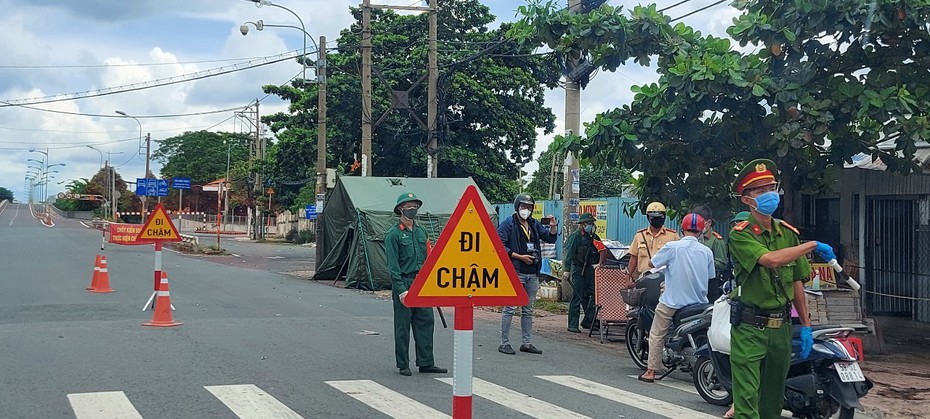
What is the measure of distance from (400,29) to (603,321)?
82.3 feet

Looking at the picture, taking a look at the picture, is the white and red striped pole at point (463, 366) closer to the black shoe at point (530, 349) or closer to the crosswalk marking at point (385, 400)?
the crosswalk marking at point (385, 400)

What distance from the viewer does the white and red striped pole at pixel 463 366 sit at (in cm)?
443

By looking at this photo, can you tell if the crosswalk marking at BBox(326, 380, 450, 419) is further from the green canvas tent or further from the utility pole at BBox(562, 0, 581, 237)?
the green canvas tent

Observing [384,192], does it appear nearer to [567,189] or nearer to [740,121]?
[567,189]

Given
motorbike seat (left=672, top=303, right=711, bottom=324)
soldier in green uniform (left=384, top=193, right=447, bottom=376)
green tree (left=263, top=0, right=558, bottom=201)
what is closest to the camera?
motorbike seat (left=672, top=303, right=711, bottom=324)

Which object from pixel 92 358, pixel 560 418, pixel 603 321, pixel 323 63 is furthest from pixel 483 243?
pixel 323 63

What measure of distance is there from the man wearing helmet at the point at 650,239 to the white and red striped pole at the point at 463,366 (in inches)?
216

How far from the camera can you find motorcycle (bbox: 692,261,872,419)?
6195 millimetres

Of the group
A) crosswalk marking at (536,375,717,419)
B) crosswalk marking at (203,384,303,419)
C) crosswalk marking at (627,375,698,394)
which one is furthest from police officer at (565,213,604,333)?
crosswalk marking at (203,384,303,419)

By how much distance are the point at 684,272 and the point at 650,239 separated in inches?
64.8

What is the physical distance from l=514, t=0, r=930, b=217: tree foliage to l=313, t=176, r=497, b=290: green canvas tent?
884 centimetres

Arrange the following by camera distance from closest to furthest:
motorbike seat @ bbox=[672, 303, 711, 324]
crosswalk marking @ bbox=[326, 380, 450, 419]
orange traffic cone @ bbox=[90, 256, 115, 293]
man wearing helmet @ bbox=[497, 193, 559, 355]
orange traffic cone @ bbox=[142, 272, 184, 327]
Answer: 1. crosswalk marking @ bbox=[326, 380, 450, 419]
2. motorbike seat @ bbox=[672, 303, 711, 324]
3. man wearing helmet @ bbox=[497, 193, 559, 355]
4. orange traffic cone @ bbox=[142, 272, 184, 327]
5. orange traffic cone @ bbox=[90, 256, 115, 293]

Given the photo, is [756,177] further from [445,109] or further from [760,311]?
[445,109]

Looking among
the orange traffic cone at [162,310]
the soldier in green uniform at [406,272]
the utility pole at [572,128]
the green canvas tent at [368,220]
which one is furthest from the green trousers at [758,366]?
the green canvas tent at [368,220]
